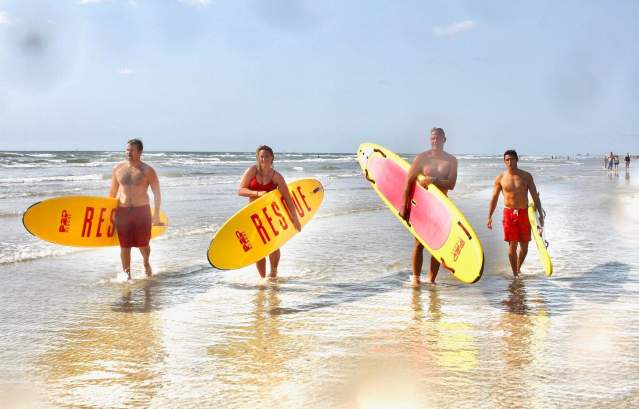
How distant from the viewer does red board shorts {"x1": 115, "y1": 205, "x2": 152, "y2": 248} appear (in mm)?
6785

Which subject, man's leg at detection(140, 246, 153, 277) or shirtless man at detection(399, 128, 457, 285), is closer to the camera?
shirtless man at detection(399, 128, 457, 285)

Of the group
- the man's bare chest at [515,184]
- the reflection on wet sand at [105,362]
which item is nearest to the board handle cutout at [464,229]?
the man's bare chest at [515,184]

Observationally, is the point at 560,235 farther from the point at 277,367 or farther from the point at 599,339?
the point at 277,367

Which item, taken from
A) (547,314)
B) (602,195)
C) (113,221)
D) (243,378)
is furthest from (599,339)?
(602,195)

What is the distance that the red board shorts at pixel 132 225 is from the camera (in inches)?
267

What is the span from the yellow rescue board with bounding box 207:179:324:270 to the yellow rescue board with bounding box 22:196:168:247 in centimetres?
165

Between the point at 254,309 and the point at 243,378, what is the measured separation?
175 cm

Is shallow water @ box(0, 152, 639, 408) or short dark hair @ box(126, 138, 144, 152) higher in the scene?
short dark hair @ box(126, 138, 144, 152)

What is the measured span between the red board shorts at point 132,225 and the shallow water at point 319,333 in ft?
1.59

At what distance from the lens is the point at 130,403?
11.0 ft

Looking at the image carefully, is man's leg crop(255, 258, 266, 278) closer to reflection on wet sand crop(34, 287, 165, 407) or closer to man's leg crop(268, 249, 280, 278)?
man's leg crop(268, 249, 280, 278)

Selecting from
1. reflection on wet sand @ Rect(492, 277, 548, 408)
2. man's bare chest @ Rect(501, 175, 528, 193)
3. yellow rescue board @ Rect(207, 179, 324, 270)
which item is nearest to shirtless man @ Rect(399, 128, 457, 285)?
man's bare chest @ Rect(501, 175, 528, 193)

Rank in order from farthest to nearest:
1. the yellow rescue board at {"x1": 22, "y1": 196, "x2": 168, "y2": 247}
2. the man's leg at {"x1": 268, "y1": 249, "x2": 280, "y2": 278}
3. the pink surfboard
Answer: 1. the yellow rescue board at {"x1": 22, "y1": 196, "x2": 168, "y2": 247}
2. the man's leg at {"x1": 268, "y1": 249, "x2": 280, "y2": 278}
3. the pink surfboard

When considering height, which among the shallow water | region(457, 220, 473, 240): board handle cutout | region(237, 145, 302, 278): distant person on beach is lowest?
the shallow water
